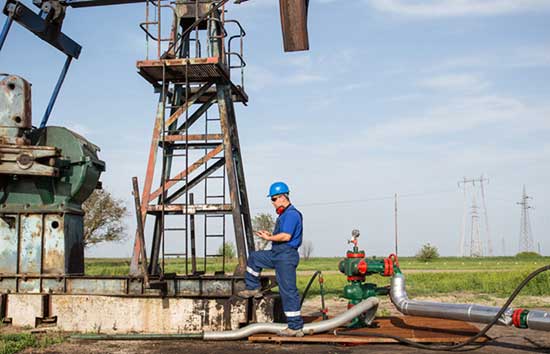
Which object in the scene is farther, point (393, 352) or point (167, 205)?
point (167, 205)

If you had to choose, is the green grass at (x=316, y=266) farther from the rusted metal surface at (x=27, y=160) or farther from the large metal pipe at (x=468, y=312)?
the large metal pipe at (x=468, y=312)

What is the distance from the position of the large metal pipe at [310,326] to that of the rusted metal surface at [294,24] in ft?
11.4

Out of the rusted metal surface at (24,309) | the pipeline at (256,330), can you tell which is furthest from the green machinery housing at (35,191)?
the pipeline at (256,330)

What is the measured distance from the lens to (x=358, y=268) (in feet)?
24.8

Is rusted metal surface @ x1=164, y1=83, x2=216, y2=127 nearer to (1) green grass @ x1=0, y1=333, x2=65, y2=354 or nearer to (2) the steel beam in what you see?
(2) the steel beam

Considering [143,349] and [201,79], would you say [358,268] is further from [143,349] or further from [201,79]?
[201,79]

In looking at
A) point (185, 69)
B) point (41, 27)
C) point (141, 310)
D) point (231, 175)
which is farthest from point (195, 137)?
point (141, 310)

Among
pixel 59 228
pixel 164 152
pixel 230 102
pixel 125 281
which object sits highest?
pixel 230 102

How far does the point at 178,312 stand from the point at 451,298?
7673 mm

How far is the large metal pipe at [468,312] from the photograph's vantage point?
6090mm

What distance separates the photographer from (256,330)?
7.24 metres

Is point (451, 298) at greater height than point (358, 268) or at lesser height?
lesser

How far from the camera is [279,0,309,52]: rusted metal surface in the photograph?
26.3 feet

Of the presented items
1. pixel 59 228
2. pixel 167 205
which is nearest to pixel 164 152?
pixel 167 205
